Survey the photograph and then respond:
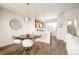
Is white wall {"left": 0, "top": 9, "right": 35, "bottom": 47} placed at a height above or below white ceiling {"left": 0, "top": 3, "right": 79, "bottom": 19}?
below

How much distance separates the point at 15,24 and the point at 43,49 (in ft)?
2.62

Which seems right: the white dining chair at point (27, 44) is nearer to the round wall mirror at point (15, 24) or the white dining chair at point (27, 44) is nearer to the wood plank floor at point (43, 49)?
the wood plank floor at point (43, 49)

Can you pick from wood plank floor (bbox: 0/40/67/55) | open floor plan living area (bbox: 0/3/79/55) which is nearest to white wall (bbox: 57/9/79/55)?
open floor plan living area (bbox: 0/3/79/55)

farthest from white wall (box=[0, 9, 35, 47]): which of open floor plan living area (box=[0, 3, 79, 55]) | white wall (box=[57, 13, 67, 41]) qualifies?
white wall (box=[57, 13, 67, 41])

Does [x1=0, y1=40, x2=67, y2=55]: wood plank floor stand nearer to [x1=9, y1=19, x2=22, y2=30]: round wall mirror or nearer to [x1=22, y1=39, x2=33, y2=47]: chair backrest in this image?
[x1=22, y1=39, x2=33, y2=47]: chair backrest

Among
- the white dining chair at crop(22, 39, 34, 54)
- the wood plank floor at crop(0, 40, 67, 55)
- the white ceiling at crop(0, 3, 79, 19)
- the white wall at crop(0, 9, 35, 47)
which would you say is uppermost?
the white ceiling at crop(0, 3, 79, 19)

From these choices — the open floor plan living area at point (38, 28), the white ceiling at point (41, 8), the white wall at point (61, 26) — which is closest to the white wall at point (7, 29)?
the open floor plan living area at point (38, 28)

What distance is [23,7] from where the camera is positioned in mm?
2004

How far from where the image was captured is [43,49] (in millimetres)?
2053

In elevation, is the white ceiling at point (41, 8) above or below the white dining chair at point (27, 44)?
above

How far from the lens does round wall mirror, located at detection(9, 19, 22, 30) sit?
2.06 metres

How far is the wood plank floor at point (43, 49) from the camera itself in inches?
78.6

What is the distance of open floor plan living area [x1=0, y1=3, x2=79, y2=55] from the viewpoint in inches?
78.5

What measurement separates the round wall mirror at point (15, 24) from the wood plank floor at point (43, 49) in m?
0.38
